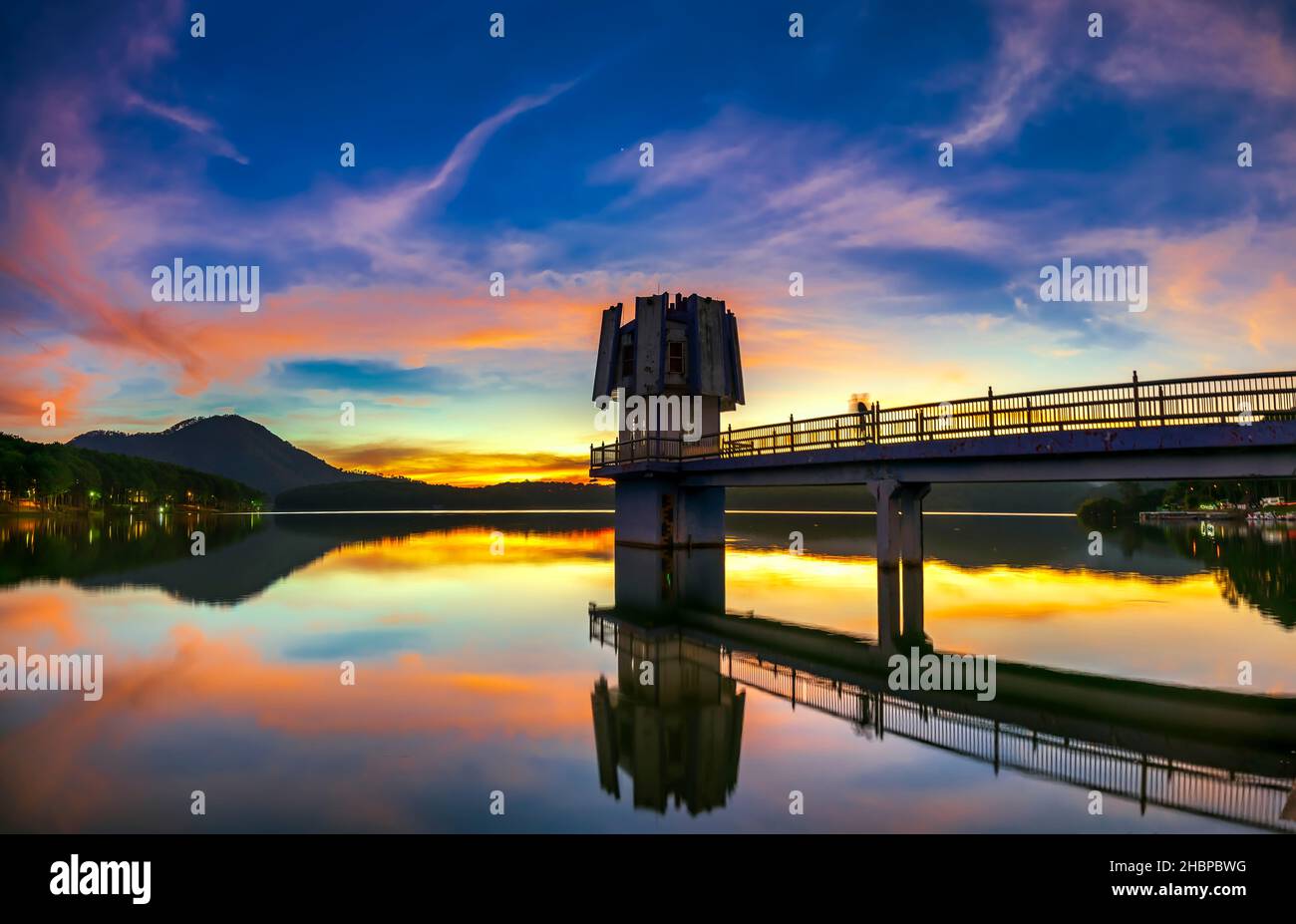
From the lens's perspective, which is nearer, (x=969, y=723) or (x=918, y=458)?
(x=969, y=723)

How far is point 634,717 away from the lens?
39.3ft

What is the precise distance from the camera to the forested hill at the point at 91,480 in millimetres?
113000

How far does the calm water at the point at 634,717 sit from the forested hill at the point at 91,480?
110 meters

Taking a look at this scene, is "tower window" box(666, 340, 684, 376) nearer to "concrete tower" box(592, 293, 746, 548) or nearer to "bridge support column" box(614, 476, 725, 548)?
"concrete tower" box(592, 293, 746, 548)

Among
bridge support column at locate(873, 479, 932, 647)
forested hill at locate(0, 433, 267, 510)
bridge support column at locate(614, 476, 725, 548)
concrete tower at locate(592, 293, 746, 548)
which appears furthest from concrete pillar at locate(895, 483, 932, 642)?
forested hill at locate(0, 433, 267, 510)

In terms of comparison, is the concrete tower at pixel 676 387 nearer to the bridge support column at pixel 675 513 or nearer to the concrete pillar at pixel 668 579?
the bridge support column at pixel 675 513

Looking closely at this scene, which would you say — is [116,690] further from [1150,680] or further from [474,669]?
[1150,680]

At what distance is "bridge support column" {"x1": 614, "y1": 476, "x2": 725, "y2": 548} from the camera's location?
43.1 m

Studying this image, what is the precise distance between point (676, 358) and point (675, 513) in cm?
901

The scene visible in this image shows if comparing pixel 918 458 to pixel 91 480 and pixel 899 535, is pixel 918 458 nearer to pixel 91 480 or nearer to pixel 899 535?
pixel 899 535

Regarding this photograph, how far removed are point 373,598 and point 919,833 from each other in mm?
22753

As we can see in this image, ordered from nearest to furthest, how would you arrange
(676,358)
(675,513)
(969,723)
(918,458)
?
(969,723), (918,458), (675,513), (676,358)

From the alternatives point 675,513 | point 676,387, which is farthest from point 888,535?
point 676,387
